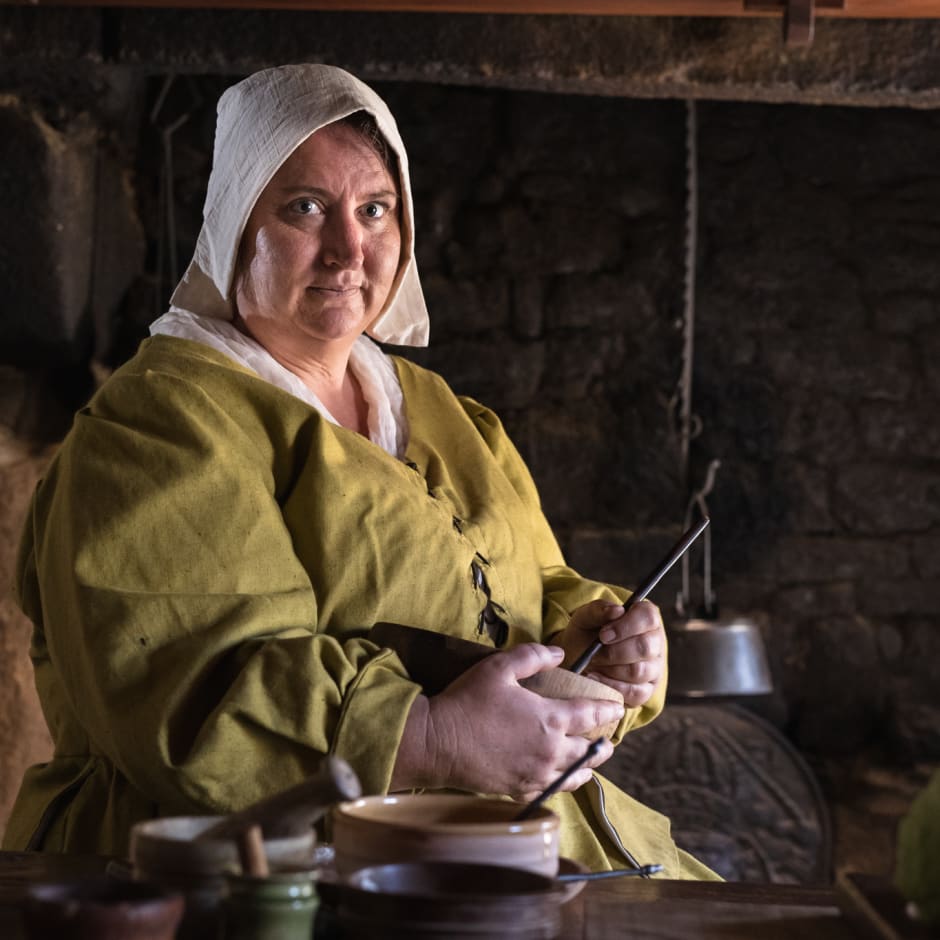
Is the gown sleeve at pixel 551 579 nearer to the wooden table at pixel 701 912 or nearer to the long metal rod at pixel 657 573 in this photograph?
the long metal rod at pixel 657 573

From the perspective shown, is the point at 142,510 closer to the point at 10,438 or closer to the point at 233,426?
the point at 233,426

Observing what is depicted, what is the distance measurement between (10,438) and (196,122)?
97 centimetres

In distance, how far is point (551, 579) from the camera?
80.4 inches

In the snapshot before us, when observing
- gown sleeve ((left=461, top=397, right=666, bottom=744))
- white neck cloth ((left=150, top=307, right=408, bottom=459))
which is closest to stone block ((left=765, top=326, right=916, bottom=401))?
gown sleeve ((left=461, top=397, right=666, bottom=744))

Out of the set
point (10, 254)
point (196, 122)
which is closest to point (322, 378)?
point (10, 254)

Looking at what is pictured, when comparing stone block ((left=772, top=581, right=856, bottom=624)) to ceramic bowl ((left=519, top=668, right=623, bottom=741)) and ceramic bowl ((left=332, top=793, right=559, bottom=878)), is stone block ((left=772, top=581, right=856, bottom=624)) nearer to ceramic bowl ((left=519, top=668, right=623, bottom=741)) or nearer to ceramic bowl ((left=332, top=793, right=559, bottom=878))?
ceramic bowl ((left=519, top=668, right=623, bottom=741))

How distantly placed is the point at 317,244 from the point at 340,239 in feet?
0.10

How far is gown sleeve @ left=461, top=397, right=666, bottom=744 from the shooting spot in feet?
6.21

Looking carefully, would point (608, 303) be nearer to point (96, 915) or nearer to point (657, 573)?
point (657, 573)

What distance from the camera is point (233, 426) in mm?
1618

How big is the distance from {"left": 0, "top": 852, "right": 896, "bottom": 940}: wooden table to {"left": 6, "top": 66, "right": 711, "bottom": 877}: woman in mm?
204

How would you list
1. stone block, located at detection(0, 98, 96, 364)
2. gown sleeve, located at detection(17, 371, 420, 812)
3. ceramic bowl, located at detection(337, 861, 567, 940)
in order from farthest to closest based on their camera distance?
stone block, located at detection(0, 98, 96, 364) → gown sleeve, located at detection(17, 371, 420, 812) → ceramic bowl, located at detection(337, 861, 567, 940)

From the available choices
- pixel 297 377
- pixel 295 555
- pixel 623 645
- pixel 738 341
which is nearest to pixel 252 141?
pixel 297 377

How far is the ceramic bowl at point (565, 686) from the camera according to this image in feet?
4.87
